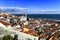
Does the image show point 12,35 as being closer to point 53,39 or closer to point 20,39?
point 20,39

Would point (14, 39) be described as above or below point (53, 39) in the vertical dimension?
above

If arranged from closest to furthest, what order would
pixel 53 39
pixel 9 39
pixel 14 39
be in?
pixel 9 39 < pixel 14 39 < pixel 53 39

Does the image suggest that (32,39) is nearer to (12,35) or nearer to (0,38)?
(12,35)

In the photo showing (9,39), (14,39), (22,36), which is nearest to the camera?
(9,39)

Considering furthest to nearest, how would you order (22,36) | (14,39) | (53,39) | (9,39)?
(53,39) < (22,36) < (14,39) < (9,39)

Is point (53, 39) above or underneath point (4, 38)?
underneath

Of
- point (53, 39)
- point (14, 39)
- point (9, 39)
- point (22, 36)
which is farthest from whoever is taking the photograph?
point (53, 39)

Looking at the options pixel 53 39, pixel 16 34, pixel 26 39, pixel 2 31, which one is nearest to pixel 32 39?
pixel 26 39

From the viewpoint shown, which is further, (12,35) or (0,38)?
(12,35)

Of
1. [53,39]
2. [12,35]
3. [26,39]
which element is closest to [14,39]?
[12,35]
